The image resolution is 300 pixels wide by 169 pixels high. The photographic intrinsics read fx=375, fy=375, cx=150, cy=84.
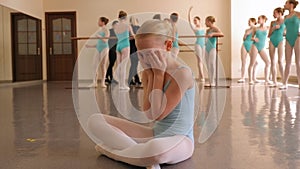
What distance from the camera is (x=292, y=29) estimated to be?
6004mm

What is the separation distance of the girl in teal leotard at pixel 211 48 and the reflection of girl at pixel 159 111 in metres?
5.22

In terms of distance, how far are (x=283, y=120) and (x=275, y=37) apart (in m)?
4.10

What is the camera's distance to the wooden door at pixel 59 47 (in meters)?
11.4

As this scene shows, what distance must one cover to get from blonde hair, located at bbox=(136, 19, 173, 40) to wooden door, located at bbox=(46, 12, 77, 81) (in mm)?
10237

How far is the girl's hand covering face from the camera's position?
4.34 ft

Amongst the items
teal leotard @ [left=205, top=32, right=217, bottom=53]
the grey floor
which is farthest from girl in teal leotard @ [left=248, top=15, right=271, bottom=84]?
the grey floor

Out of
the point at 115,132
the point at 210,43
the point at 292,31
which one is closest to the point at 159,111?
the point at 115,132

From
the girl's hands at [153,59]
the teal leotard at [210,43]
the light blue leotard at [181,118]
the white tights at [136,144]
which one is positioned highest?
the teal leotard at [210,43]

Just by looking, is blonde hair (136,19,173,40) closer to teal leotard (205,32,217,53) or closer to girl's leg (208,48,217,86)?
girl's leg (208,48,217,86)

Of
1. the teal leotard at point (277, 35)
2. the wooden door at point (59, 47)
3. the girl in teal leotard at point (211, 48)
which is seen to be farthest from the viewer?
the wooden door at point (59, 47)

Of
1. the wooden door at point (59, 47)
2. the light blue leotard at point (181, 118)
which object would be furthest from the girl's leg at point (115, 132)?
the wooden door at point (59, 47)

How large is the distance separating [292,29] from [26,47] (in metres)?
6.93

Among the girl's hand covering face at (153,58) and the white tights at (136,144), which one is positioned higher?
the girl's hand covering face at (153,58)

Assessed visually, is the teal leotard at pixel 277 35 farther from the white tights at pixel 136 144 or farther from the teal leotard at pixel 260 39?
the white tights at pixel 136 144
